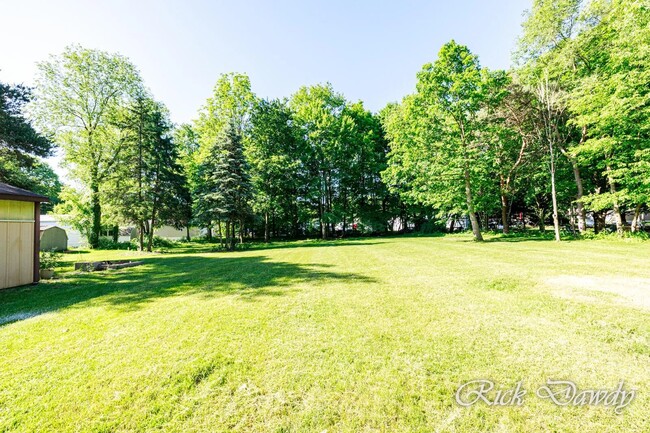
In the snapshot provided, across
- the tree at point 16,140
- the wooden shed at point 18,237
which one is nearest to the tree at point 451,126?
the wooden shed at point 18,237

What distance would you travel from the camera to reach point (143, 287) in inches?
277

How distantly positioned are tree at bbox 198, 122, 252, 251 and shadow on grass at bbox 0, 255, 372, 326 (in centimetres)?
1073

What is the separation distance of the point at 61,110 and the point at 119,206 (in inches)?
453

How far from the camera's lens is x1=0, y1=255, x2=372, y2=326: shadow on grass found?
5.64m

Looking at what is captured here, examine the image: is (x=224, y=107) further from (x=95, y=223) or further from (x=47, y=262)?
(x=47, y=262)

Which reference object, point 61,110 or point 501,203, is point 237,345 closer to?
point 501,203

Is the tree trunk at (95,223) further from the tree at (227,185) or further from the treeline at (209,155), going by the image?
the tree at (227,185)

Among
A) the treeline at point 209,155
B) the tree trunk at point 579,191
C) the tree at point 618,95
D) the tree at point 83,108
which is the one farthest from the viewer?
the tree at point 83,108

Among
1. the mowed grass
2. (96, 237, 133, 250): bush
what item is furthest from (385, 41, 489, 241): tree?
(96, 237, 133, 250): bush

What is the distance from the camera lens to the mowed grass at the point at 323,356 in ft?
7.23

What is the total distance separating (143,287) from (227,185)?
14.2 metres

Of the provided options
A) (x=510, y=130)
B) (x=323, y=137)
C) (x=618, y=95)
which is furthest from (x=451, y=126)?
(x=323, y=137)

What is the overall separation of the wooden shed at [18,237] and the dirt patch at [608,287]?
1341 centimetres

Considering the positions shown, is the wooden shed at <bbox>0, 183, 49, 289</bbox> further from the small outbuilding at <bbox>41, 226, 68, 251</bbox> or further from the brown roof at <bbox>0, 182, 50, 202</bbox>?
the small outbuilding at <bbox>41, 226, 68, 251</bbox>
